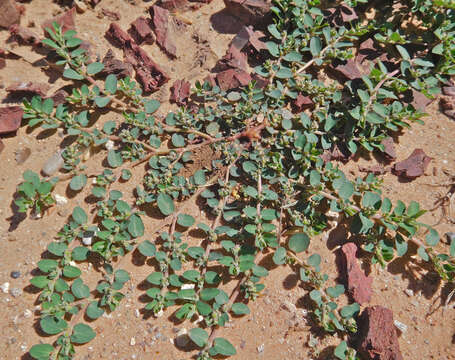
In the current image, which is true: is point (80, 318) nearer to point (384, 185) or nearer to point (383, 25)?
point (384, 185)

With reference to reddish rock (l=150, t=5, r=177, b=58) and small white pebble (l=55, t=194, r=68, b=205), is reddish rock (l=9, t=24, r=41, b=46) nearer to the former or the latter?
reddish rock (l=150, t=5, r=177, b=58)

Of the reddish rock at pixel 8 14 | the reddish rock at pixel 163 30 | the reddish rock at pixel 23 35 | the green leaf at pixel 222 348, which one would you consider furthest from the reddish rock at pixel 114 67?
the green leaf at pixel 222 348

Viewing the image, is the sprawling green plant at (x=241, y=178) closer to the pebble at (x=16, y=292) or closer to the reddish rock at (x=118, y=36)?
the pebble at (x=16, y=292)

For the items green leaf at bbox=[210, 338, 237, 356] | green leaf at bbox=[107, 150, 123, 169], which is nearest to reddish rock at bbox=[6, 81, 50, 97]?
green leaf at bbox=[107, 150, 123, 169]

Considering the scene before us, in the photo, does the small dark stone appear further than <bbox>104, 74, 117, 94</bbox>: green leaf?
No

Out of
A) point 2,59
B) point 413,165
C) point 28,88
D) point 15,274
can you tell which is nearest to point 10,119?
point 28,88

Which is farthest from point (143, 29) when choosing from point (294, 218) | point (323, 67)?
point (294, 218)
